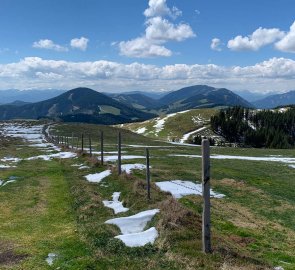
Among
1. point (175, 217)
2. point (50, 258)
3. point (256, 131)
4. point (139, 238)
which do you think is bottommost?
point (256, 131)

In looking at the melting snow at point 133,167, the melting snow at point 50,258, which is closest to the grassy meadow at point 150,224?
the melting snow at point 50,258

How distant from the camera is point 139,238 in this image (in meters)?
16.4

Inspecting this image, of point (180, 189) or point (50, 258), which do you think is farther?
point (180, 189)

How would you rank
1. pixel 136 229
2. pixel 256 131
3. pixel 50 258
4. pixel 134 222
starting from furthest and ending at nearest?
pixel 256 131 → pixel 134 222 → pixel 136 229 → pixel 50 258

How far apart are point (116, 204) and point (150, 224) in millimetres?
6824

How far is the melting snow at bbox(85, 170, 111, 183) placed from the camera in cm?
3422

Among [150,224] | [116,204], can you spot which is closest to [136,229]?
[150,224]

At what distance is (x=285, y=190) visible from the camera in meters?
34.2

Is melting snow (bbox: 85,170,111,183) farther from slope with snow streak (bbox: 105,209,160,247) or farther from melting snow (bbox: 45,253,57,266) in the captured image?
melting snow (bbox: 45,253,57,266)

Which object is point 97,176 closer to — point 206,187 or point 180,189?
point 180,189

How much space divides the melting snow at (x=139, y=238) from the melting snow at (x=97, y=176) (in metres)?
17.2

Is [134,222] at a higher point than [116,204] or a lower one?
higher

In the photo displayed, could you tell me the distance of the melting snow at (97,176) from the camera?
34219 mm

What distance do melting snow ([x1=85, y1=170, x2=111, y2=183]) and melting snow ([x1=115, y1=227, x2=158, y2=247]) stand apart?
1716cm
